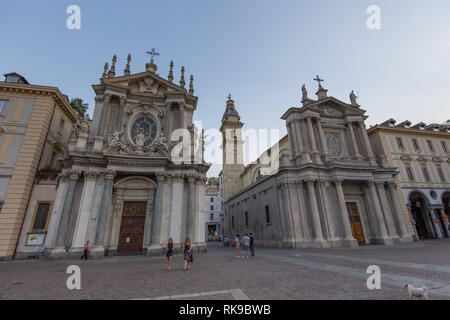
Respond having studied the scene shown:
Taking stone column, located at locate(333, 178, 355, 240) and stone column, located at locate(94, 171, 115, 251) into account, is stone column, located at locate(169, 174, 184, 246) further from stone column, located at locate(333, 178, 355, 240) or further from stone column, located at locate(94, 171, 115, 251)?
stone column, located at locate(333, 178, 355, 240)

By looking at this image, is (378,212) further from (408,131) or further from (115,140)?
(115,140)

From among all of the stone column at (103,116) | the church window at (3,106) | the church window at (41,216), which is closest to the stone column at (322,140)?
the stone column at (103,116)

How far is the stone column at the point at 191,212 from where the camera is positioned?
60.8 ft

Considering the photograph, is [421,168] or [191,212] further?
[421,168]

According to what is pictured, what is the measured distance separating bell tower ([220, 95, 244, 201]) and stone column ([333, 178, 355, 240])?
2351cm

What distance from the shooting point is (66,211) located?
16.8 metres

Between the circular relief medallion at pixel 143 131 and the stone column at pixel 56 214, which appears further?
the circular relief medallion at pixel 143 131

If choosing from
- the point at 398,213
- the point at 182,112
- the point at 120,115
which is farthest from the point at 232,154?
the point at 398,213

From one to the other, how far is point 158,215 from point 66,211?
7.32 meters

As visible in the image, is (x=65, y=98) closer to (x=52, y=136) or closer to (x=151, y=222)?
(x=52, y=136)

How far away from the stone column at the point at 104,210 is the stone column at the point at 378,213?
90.5 ft

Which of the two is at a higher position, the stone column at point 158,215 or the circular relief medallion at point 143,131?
the circular relief medallion at point 143,131

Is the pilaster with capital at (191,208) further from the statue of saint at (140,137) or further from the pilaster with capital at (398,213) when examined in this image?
A: the pilaster with capital at (398,213)

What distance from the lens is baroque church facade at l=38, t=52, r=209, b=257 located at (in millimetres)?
17000
